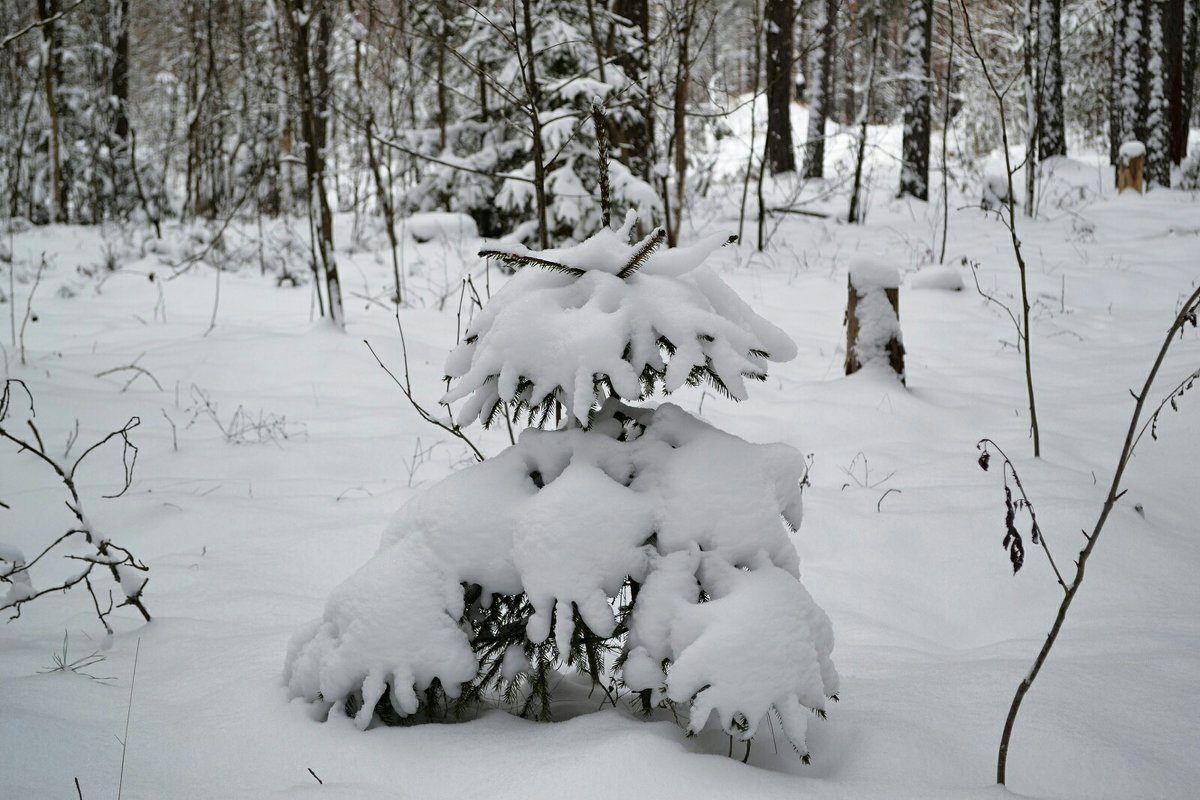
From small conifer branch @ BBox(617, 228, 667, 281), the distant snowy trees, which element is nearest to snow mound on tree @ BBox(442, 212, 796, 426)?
small conifer branch @ BBox(617, 228, 667, 281)

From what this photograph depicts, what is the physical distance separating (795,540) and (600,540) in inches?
70.1

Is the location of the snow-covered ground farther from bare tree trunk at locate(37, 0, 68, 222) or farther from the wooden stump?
bare tree trunk at locate(37, 0, 68, 222)

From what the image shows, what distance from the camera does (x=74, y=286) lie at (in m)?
7.57

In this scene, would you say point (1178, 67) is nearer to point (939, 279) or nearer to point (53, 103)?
point (939, 279)

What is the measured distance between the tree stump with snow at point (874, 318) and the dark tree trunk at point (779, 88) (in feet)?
14.5

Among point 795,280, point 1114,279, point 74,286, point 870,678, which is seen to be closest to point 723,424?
point 870,678

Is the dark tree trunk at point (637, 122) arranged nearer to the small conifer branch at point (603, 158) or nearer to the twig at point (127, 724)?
the small conifer branch at point (603, 158)

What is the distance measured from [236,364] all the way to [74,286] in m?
3.53

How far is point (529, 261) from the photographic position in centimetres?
174

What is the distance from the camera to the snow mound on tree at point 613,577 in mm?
1462

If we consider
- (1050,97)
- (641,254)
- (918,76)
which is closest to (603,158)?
(641,254)

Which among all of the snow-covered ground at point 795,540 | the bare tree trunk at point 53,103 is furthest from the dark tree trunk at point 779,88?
the bare tree trunk at point 53,103

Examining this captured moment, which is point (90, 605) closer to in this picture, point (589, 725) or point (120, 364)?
point (589, 725)

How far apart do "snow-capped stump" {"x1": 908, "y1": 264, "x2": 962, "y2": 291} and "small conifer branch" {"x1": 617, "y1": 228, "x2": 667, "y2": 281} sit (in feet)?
19.8
